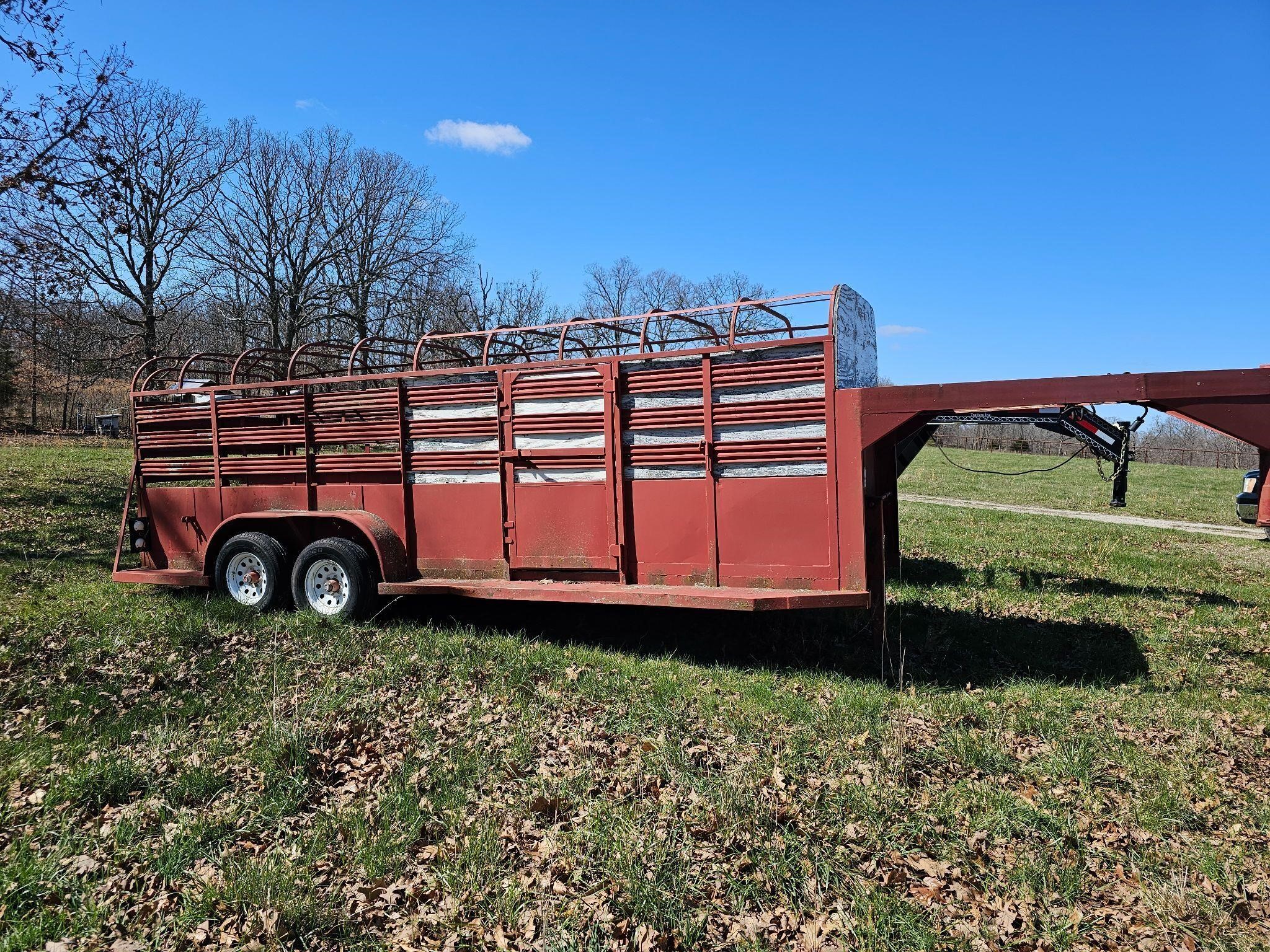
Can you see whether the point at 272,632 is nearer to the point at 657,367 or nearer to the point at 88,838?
the point at 88,838

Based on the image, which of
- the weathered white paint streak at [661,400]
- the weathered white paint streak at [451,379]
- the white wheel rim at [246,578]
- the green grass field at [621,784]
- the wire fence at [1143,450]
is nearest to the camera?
the green grass field at [621,784]

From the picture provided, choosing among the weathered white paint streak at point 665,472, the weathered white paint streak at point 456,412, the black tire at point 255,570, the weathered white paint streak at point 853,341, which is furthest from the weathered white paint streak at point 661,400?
the black tire at point 255,570

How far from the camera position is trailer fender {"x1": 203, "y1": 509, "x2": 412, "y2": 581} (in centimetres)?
723

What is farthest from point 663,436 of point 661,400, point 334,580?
point 334,580

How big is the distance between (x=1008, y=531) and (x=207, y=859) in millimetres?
13623

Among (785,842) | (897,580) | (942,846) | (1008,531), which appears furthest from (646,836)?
(1008,531)

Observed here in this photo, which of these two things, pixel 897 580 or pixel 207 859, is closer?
pixel 207 859

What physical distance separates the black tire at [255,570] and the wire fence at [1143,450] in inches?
1279

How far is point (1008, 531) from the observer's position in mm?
14242

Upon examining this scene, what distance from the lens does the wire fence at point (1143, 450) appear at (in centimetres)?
3700

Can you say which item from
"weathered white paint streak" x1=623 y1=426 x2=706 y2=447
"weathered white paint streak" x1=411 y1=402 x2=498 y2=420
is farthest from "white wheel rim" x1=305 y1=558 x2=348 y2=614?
"weathered white paint streak" x1=623 y1=426 x2=706 y2=447

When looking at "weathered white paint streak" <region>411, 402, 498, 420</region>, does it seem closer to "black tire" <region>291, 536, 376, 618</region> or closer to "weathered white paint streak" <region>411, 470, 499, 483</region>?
"weathered white paint streak" <region>411, 470, 499, 483</region>

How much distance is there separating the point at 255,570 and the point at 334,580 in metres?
1.07

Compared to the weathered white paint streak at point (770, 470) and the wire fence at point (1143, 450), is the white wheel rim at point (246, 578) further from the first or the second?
the wire fence at point (1143, 450)
